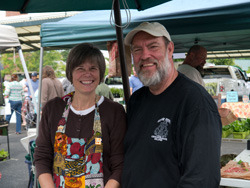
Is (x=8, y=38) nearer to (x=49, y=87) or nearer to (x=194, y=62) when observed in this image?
(x=49, y=87)

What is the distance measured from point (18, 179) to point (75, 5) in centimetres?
368

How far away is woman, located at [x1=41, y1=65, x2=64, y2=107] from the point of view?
7223 mm

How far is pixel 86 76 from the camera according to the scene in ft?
6.66

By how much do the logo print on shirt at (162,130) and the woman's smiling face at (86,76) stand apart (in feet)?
2.17

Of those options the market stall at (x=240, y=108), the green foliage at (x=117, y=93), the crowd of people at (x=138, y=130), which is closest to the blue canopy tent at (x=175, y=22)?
the crowd of people at (x=138, y=130)

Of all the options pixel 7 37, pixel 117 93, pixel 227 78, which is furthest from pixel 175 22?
pixel 227 78

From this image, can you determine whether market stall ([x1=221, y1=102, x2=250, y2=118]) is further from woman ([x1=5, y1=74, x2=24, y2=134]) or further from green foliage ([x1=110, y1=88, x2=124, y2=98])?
woman ([x1=5, y1=74, x2=24, y2=134])

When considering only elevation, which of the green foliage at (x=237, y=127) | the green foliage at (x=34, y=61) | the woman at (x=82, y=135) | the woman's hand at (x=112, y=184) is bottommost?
the woman's hand at (x=112, y=184)

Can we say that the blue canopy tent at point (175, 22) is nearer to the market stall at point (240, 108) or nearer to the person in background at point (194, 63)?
the person in background at point (194, 63)

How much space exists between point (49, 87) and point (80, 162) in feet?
18.3

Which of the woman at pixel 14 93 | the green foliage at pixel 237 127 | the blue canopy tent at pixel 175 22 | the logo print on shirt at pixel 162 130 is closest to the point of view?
the logo print on shirt at pixel 162 130

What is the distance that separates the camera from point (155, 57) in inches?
68.7

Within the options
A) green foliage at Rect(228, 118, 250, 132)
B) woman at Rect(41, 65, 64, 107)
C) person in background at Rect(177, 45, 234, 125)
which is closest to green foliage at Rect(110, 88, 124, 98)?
woman at Rect(41, 65, 64, 107)

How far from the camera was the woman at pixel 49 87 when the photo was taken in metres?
7.22
